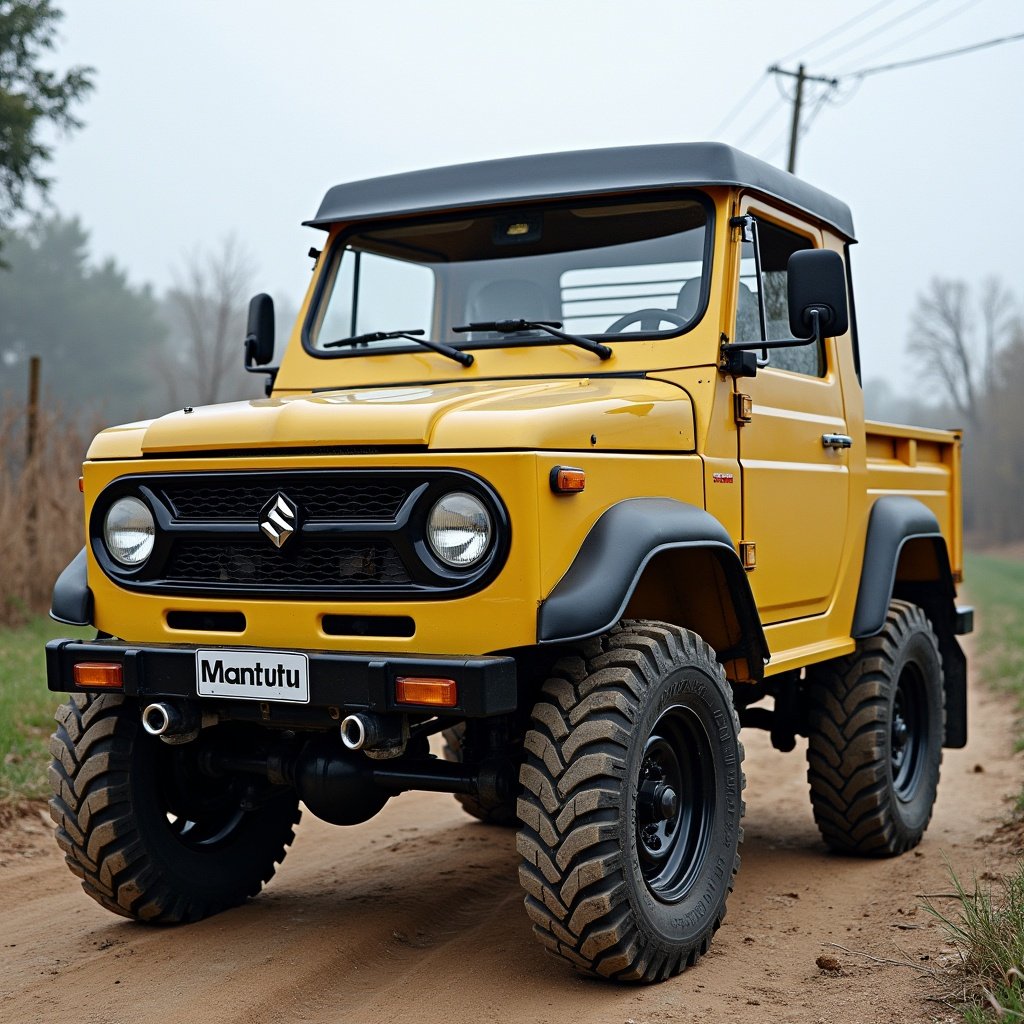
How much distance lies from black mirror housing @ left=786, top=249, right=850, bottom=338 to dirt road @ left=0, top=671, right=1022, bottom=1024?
2084 millimetres

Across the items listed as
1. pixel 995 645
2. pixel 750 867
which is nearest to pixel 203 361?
pixel 995 645

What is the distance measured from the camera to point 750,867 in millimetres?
5758

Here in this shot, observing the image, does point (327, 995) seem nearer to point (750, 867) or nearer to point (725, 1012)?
point (725, 1012)

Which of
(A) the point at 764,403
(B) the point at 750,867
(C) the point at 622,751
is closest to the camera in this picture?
(C) the point at 622,751

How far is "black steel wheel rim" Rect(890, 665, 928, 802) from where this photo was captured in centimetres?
623

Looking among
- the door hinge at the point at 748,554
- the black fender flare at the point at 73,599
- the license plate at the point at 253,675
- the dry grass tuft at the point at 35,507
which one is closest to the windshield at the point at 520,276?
the door hinge at the point at 748,554

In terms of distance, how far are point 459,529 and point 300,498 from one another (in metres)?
0.52

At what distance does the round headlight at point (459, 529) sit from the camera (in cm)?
366

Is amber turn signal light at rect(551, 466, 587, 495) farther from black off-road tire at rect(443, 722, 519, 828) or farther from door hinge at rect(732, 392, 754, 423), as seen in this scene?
black off-road tire at rect(443, 722, 519, 828)

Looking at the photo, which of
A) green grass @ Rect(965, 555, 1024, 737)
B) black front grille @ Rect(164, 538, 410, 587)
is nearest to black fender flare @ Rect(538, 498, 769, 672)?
black front grille @ Rect(164, 538, 410, 587)

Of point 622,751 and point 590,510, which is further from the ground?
point 590,510

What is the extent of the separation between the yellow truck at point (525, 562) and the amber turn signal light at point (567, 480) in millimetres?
13

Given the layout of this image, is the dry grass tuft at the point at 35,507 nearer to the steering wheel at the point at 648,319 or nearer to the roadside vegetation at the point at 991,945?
the steering wheel at the point at 648,319

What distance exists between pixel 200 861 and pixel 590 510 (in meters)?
2.05
